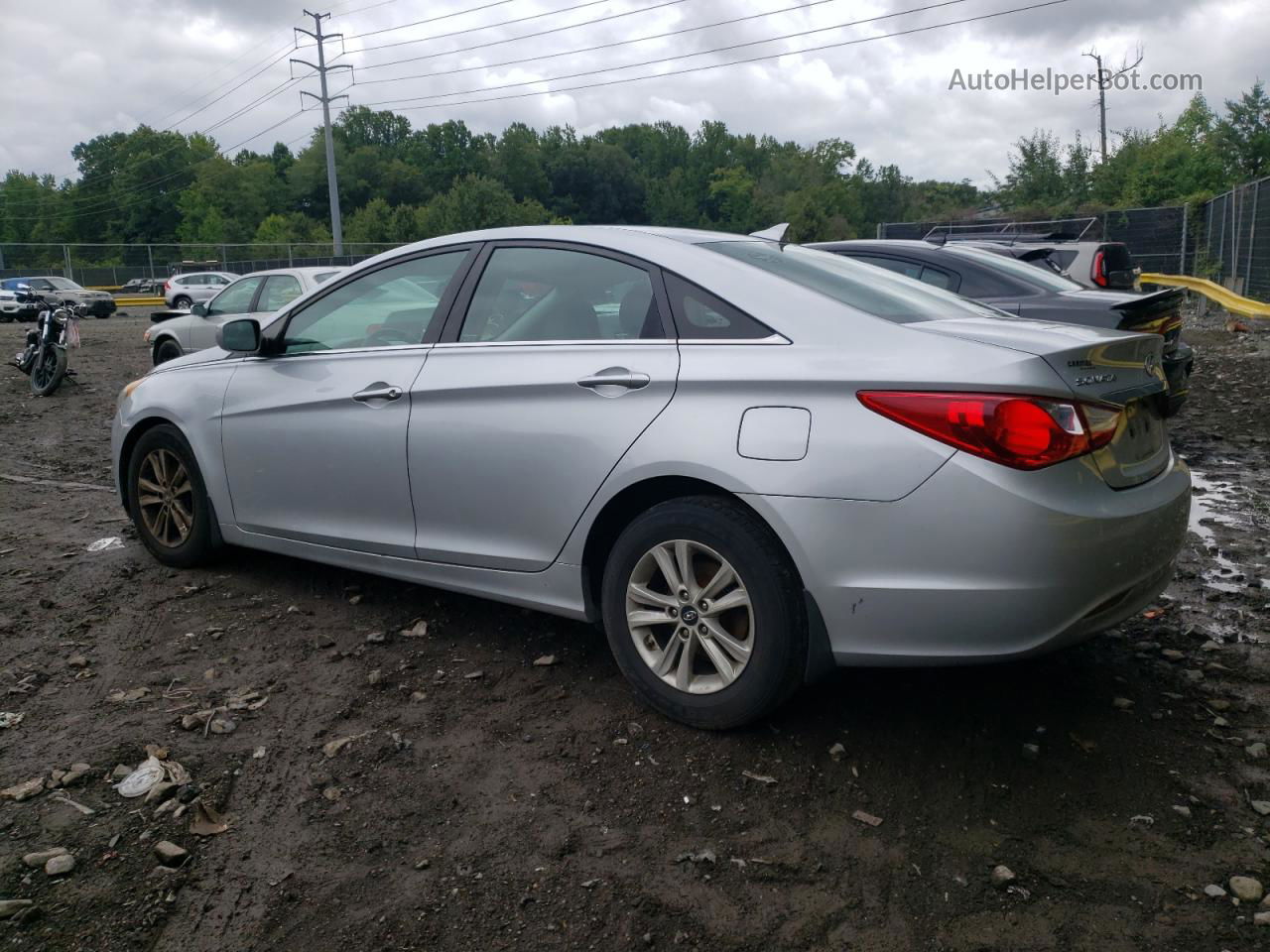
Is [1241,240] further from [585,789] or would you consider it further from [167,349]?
[585,789]

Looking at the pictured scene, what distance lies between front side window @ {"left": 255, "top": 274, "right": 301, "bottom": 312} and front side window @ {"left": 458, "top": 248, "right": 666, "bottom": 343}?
9301 mm

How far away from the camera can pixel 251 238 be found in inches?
3438

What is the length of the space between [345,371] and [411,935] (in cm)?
252

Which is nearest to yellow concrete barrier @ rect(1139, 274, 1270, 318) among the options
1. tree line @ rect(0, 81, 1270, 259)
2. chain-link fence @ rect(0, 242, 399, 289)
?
chain-link fence @ rect(0, 242, 399, 289)

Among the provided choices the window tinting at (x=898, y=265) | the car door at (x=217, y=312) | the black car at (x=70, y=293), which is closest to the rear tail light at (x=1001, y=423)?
the window tinting at (x=898, y=265)

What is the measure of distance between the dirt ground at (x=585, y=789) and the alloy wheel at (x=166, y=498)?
46 centimetres

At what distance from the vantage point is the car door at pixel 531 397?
3.54 meters

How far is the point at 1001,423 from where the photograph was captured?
2893 mm

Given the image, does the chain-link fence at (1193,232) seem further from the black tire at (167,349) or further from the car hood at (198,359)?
the car hood at (198,359)

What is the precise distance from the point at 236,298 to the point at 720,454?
12.2 metres

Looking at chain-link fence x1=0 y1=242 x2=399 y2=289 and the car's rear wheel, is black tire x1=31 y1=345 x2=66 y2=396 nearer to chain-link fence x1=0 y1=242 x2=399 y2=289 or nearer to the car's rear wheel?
the car's rear wheel

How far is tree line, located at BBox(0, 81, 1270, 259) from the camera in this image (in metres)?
81.0

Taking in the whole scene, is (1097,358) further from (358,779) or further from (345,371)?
(345,371)

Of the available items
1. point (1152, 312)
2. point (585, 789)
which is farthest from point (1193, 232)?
point (585, 789)
